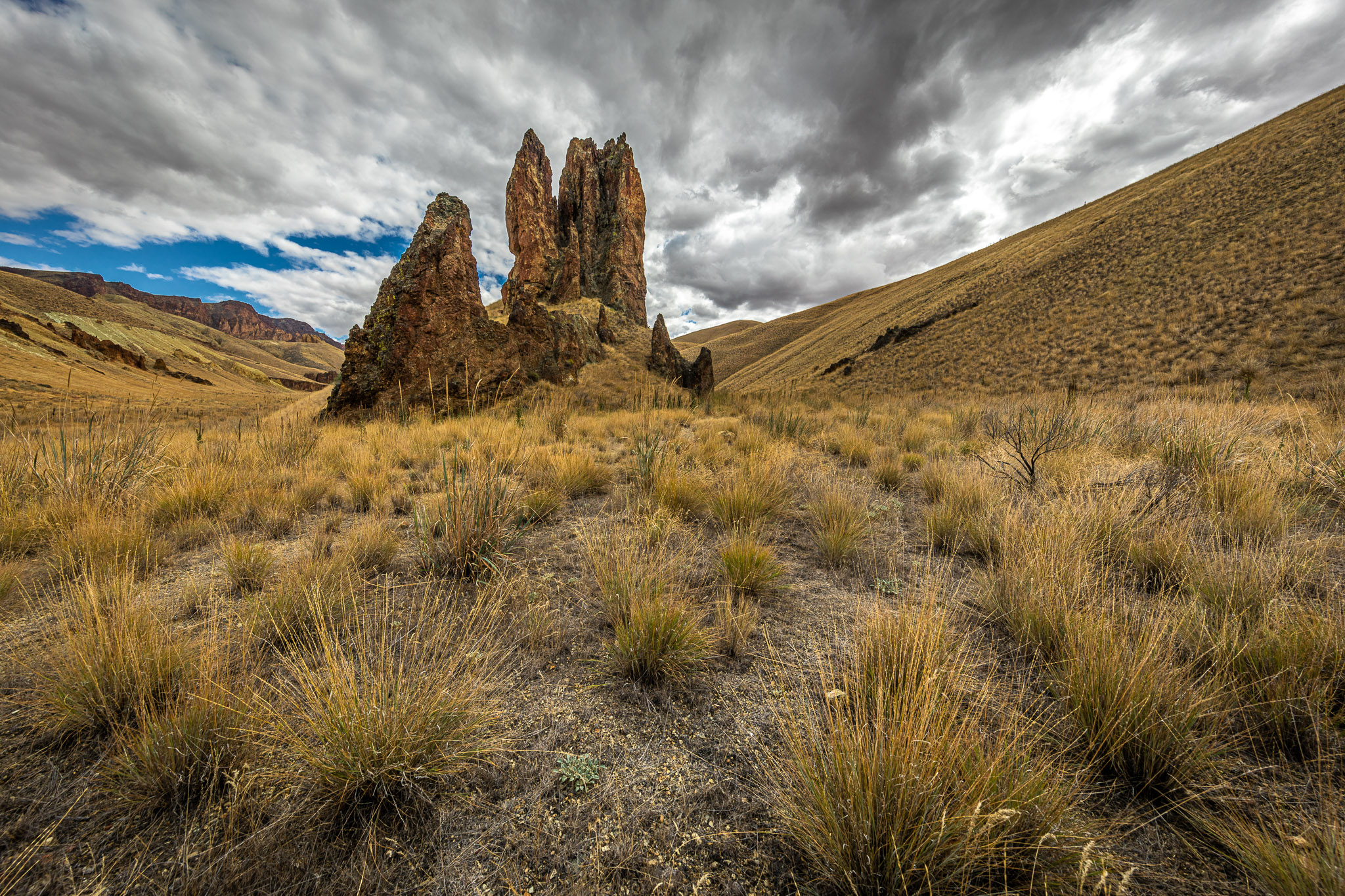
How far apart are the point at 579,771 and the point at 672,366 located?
13321 mm

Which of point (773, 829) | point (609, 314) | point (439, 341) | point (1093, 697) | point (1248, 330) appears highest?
point (609, 314)

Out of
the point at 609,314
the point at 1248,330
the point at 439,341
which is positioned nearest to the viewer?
the point at 439,341

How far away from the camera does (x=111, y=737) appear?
136 centimetres

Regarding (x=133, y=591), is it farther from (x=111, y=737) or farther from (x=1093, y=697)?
(x=1093, y=697)

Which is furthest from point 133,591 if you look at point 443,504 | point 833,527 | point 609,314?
point 609,314

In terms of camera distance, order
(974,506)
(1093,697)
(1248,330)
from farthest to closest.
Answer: (1248,330)
(974,506)
(1093,697)

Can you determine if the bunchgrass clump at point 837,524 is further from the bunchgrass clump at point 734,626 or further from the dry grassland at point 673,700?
the bunchgrass clump at point 734,626

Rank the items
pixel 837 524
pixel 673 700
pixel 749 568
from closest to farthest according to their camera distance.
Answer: pixel 673 700
pixel 749 568
pixel 837 524

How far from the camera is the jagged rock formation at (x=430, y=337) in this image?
7.61m

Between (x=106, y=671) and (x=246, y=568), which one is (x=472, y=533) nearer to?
(x=246, y=568)

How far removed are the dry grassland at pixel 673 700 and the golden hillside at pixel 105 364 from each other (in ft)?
5.97

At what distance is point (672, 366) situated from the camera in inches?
557

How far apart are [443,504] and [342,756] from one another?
197 centimetres

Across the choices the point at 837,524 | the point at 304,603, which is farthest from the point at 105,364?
the point at 837,524
